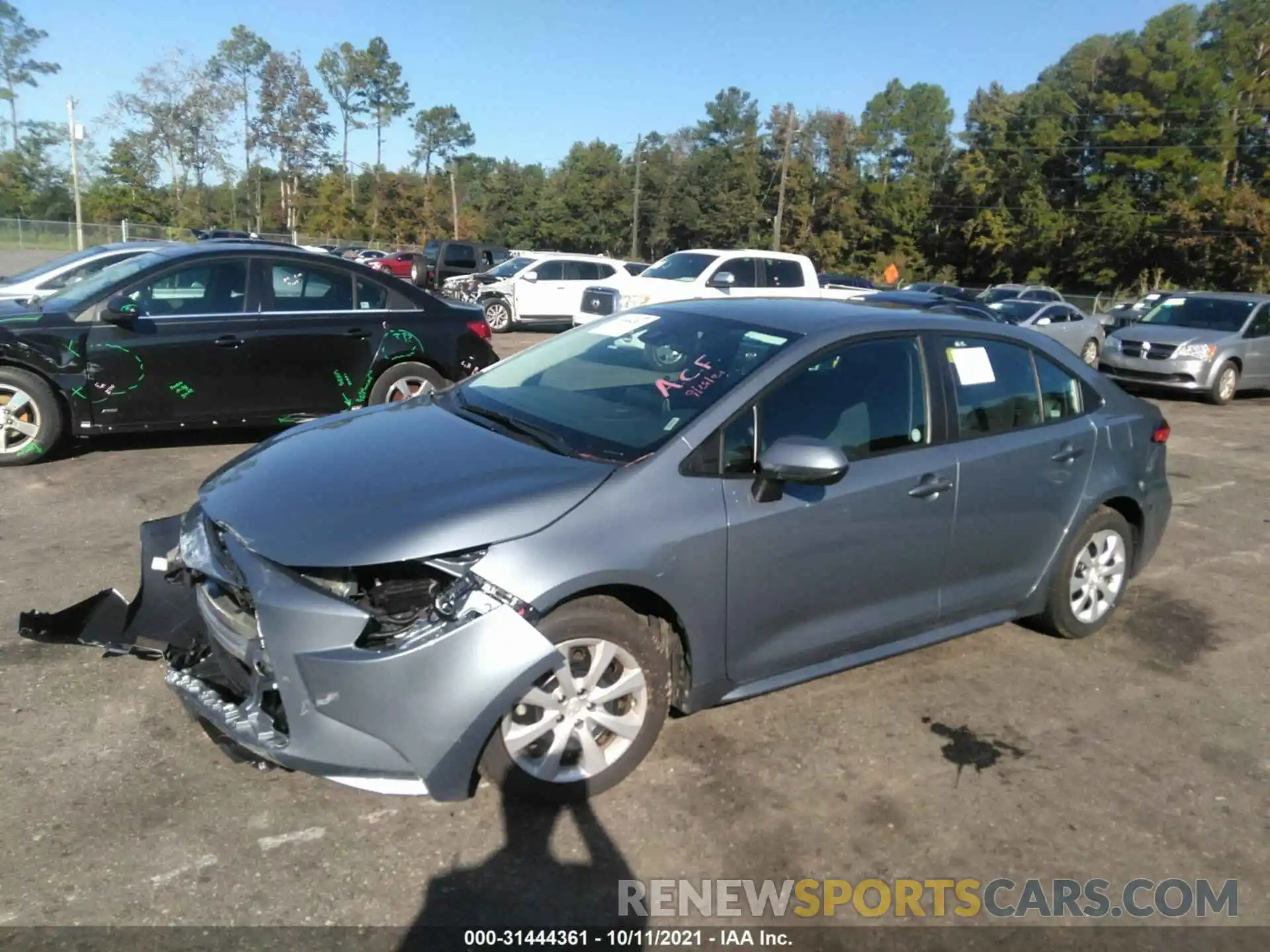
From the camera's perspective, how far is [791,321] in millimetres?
4148

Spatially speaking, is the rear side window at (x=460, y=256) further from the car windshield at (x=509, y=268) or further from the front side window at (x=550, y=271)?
the front side window at (x=550, y=271)

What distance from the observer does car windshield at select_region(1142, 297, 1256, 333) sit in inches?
606

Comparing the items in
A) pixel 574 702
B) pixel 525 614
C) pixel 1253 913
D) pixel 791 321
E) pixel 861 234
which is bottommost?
pixel 1253 913

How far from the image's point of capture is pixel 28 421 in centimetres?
704

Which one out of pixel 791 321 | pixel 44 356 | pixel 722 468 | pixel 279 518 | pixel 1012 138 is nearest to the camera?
pixel 279 518

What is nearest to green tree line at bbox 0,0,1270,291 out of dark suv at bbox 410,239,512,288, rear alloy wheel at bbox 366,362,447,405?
dark suv at bbox 410,239,512,288

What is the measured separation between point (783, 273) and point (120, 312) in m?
12.1

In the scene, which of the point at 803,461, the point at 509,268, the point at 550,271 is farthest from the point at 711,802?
the point at 509,268

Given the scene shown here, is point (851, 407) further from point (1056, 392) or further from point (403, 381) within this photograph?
point (403, 381)

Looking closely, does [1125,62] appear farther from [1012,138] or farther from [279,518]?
[279,518]

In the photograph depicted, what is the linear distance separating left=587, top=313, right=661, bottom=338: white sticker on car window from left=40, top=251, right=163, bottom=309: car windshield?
4.44 meters

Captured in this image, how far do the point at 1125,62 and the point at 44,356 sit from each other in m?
68.4

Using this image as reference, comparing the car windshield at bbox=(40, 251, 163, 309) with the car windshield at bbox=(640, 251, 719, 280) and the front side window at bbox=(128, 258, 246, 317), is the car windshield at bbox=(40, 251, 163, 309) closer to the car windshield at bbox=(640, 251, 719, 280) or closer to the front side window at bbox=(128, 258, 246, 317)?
the front side window at bbox=(128, 258, 246, 317)

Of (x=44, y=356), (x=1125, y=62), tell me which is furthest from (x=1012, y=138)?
(x=44, y=356)
